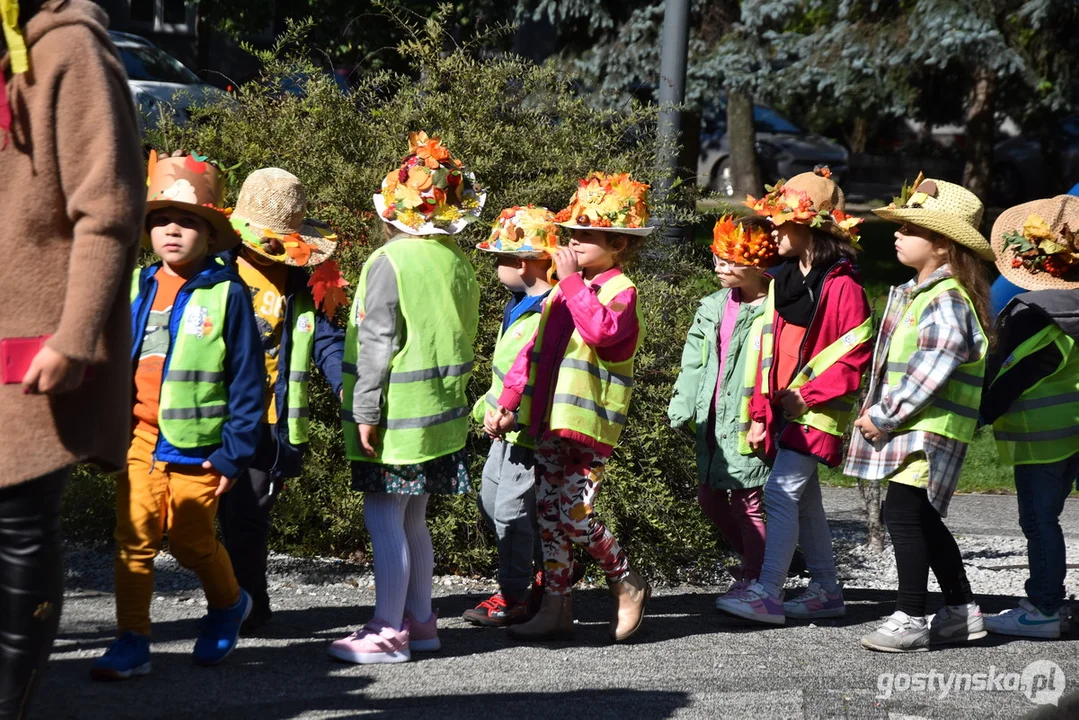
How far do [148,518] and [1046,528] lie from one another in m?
3.35

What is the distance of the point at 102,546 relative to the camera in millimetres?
6035

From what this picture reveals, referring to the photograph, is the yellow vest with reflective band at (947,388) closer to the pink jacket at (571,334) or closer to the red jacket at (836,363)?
the red jacket at (836,363)

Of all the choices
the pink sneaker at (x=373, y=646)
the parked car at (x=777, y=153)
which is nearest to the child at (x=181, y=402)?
the pink sneaker at (x=373, y=646)

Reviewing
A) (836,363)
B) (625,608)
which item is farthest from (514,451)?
(836,363)

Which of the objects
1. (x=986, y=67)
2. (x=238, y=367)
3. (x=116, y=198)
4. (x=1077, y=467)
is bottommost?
(x=1077, y=467)

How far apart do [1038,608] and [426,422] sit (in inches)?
101


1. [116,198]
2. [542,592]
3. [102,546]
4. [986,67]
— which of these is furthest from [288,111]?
[986,67]

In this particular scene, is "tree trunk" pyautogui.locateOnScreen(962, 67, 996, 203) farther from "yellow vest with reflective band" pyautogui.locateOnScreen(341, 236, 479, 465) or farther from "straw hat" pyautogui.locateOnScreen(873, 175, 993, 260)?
"yellow vest with reflective band" pyautogui.locateOnScreen(341, 236, 479, 465)

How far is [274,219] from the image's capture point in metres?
4.81

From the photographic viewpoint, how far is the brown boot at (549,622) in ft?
16.4

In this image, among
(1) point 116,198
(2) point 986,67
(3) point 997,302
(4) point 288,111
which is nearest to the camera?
(1) point 116,198

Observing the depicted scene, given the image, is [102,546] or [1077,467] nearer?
[1077,467]

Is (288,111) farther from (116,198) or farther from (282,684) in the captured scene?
(116,198)

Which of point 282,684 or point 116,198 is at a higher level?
point 116,198
